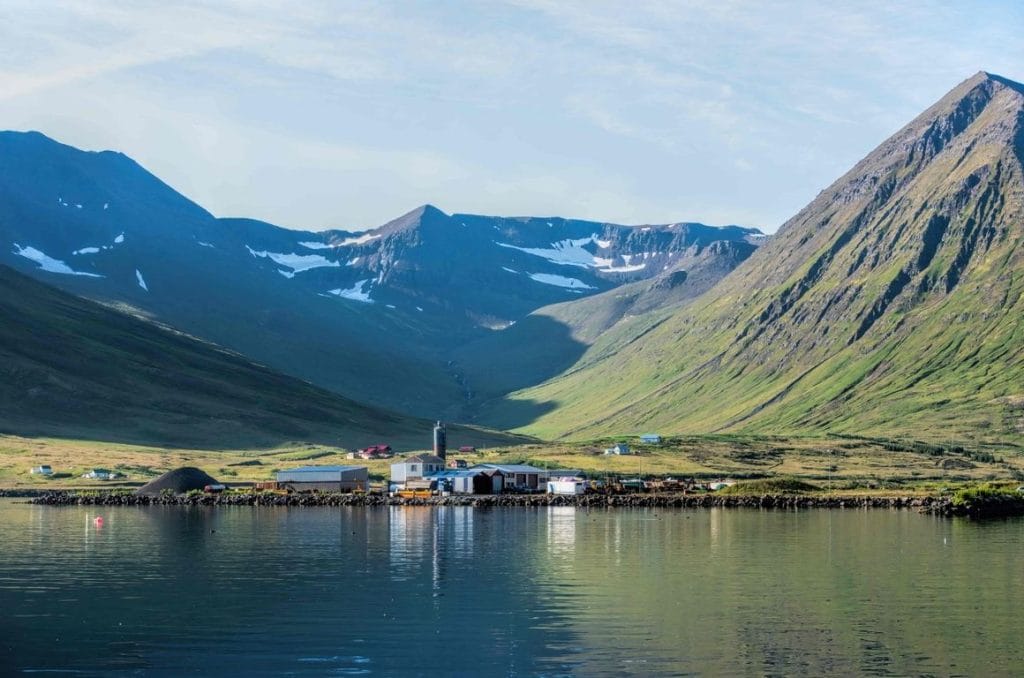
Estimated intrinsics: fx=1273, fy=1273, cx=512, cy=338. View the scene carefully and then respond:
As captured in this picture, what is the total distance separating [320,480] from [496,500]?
2574 centimetres

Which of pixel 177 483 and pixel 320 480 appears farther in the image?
pixel 320 480

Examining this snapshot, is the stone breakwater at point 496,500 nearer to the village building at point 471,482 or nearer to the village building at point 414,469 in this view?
the village building at point 471,482

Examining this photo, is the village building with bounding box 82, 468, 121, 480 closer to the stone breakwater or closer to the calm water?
the stone breakwater

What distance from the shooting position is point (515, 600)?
2436 inches

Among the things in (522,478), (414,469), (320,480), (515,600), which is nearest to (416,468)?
(414,469)

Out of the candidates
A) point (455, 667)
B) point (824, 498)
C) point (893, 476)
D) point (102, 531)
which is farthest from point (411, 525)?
point (893, 476)

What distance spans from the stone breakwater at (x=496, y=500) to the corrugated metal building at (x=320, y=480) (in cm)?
Result: 788

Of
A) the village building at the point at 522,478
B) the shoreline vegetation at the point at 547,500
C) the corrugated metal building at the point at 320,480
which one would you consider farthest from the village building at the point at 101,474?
the village building at the point at 522,478

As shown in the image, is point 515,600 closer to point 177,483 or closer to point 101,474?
point 177,483

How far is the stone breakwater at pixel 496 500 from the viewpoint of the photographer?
136 m

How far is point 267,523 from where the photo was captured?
113 m

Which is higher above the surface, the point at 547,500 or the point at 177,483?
the point at 177,483

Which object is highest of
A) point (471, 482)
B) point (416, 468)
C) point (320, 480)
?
point (416, 468)

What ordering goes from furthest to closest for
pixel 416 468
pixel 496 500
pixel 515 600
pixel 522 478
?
pixel 416 468, pixel 522 478, pixel 496 500, pixel 515 600
